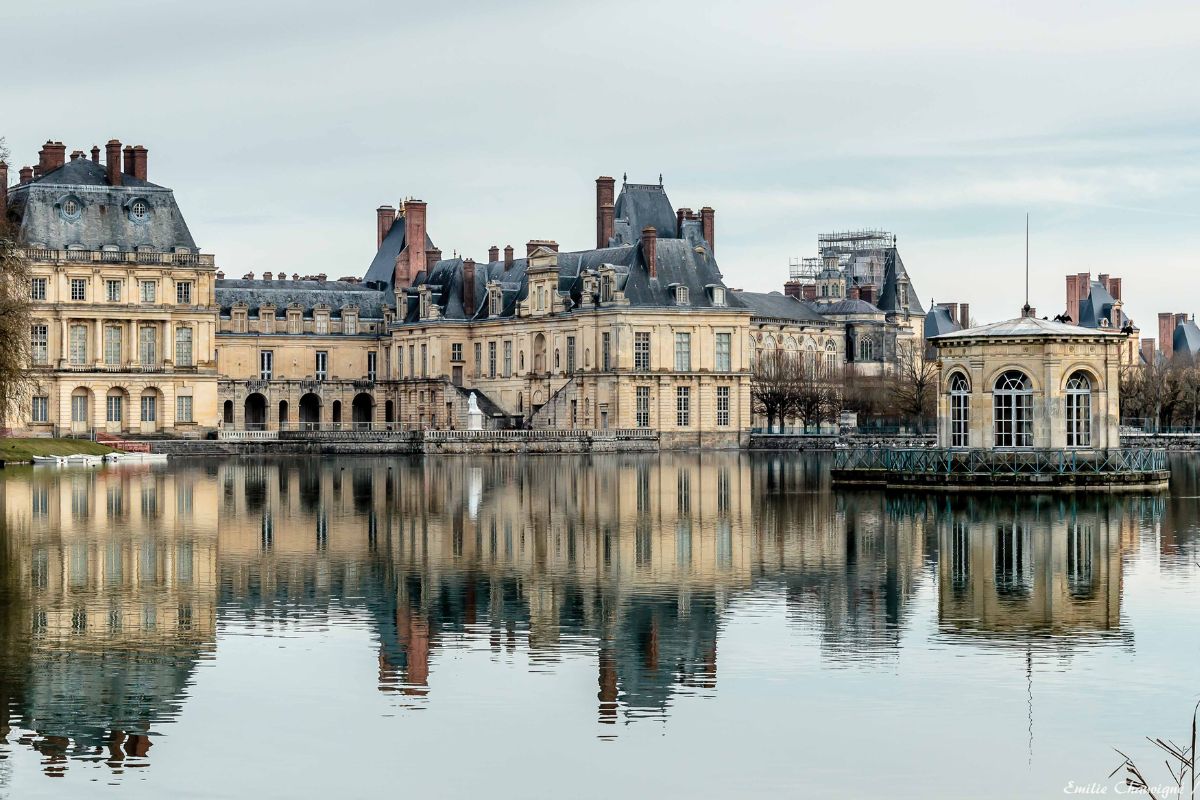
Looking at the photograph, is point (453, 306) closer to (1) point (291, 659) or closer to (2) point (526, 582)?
(2) point (526, 582)

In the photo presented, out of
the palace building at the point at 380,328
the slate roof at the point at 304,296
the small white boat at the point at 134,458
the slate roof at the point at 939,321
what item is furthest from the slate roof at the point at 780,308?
the small white boat at the point at 134,458

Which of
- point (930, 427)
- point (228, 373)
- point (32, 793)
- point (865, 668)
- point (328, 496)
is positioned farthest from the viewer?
point (228, 373)

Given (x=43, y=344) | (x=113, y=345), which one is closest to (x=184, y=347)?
(x=113, y=345)

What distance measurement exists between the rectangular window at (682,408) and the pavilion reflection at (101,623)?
52353mm

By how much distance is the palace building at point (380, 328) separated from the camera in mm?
83625

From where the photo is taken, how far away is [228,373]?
98.3 m

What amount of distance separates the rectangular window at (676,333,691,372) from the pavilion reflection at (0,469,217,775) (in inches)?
2083

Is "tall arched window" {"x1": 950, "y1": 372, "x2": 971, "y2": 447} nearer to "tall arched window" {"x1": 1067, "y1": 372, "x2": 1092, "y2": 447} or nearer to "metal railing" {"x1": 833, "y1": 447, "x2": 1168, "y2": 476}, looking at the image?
"metal railing" {"x1": 833, "y1": 447, "x2": 1168, "y2": 476}

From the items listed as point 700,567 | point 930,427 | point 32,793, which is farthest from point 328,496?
point 930,427

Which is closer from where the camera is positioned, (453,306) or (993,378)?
(993,378)

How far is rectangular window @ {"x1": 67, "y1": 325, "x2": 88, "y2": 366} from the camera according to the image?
3302 inches

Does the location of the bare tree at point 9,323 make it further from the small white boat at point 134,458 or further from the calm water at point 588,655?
the calm water at point 588,655

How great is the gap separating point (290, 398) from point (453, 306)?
9.72 m

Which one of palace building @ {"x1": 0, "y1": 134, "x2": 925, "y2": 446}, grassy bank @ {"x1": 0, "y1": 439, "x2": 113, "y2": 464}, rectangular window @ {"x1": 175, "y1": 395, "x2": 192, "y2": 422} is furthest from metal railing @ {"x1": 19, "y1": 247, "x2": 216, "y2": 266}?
grassy bank @ {"x1": 0, "y1": 439, "x2": 113, "y2": 464}
